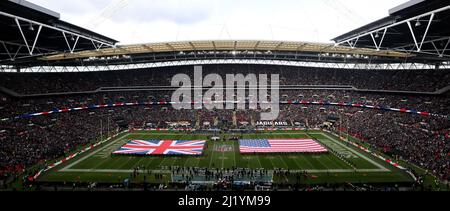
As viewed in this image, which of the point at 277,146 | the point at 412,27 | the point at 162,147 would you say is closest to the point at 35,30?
the point at 162,147

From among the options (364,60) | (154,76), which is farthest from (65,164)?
(364,60)

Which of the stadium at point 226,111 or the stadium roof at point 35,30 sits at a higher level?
the stadium roof at point 35,30

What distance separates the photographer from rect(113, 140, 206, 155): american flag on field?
32.6 meters

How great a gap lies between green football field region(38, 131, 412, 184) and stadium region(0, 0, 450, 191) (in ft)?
0.73

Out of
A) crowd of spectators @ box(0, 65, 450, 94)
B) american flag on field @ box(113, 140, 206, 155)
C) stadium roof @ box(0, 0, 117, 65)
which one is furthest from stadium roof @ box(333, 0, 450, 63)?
stadium roof @ box(0, 0, 117, 65)

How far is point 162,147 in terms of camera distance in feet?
116

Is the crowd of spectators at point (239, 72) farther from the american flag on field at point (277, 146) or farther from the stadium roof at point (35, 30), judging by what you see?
the american flag on field at point (277, 146)

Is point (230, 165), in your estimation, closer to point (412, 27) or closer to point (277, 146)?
point (277, 146)

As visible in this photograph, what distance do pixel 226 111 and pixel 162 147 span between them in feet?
76.9

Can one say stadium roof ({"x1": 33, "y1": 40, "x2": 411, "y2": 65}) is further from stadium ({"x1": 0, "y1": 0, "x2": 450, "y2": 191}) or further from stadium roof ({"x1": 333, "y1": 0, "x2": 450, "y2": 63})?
stadium roof ({"x1": 333, "y1": 0, "x2": 450, "y2": 63})

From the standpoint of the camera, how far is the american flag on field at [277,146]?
33.3m

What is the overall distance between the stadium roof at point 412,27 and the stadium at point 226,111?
6.6 inches

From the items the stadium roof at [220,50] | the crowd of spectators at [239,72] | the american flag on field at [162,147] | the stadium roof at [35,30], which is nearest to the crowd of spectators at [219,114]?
the crowd of spectators at [239,72]

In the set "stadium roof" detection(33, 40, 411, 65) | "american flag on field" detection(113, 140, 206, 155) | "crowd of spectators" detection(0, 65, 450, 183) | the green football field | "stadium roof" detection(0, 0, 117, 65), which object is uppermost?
"stadium roof" detection(33, 40, 411, 65)
